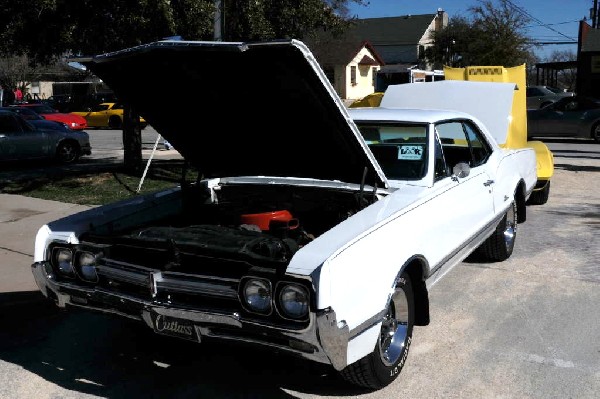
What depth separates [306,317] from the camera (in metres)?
3.31

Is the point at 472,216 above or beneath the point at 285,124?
beneath

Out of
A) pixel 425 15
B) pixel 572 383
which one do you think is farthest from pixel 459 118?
pixel 425 15

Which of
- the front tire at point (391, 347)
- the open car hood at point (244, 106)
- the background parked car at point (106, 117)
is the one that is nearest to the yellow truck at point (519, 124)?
the open car hood at point (244, 106)

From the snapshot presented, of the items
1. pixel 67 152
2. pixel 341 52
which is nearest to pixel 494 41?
pixel 341 52

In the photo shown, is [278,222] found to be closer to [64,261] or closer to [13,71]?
[64,261]

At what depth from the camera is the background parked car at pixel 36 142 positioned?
576 inches

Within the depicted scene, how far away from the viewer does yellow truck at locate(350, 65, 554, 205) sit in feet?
29.6

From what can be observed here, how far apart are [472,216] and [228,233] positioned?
216 cm

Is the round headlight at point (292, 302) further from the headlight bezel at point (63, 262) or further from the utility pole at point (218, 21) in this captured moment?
the utility pole at point (218, 21)

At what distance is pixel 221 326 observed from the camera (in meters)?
3.51

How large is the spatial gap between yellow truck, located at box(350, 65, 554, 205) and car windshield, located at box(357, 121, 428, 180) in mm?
3530

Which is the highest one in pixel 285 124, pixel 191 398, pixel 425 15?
pixel 425 15

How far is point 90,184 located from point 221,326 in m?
8.69

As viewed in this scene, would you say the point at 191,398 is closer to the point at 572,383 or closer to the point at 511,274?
the point at 572,383
